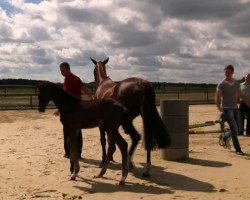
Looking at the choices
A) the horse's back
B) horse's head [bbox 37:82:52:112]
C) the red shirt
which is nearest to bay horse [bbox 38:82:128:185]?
horse's head [bbox 37:82:52:112]

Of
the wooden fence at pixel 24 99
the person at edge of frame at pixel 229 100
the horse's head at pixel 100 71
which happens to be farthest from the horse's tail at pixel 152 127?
the wooden fence at pixel 24 99

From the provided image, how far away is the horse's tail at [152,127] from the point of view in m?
7.45

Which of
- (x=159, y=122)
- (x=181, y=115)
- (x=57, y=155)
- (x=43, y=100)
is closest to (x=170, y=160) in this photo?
(x=181, y=115)

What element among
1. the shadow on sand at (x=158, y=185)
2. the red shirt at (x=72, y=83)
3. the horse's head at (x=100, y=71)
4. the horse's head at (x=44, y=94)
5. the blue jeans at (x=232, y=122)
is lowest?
the shadow on sand at (x=158, y=185)

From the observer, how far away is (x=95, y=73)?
31.8ft

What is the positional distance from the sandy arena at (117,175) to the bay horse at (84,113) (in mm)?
487

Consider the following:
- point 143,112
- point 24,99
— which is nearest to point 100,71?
point 143,112

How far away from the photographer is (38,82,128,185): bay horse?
6949 millimetres

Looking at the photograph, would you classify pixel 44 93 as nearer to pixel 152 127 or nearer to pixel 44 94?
pixel 44 94

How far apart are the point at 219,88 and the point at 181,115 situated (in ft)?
3.89

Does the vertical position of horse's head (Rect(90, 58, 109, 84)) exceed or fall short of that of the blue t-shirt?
it exceeds it

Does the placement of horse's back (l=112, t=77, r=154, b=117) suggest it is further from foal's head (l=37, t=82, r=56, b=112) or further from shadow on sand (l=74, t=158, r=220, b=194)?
foal's head (l=37, t=82, r=56, b=112)

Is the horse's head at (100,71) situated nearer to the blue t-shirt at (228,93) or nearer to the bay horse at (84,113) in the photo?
the bay horse at (84,113)

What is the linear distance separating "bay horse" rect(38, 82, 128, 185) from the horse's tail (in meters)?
0.51
